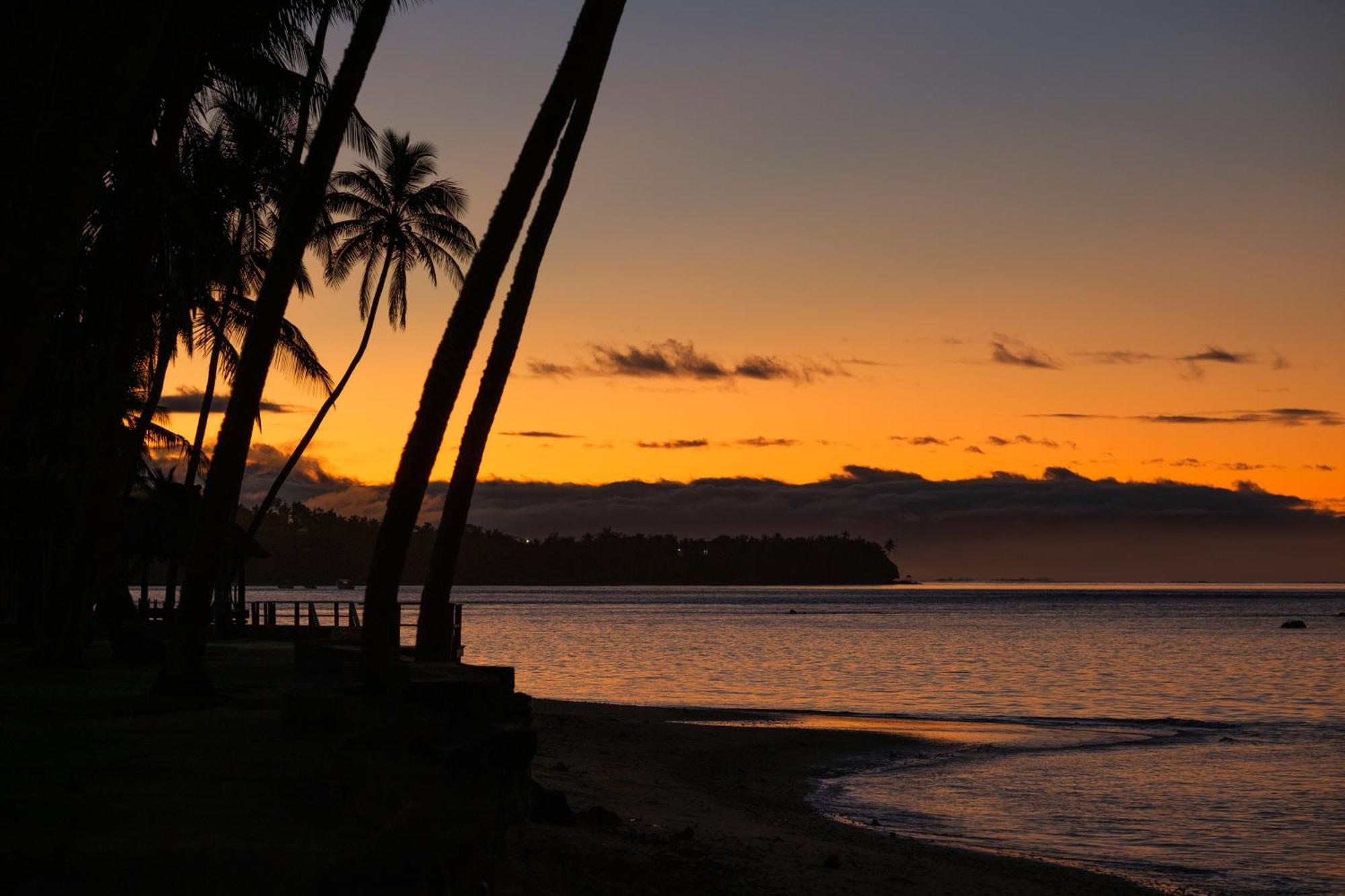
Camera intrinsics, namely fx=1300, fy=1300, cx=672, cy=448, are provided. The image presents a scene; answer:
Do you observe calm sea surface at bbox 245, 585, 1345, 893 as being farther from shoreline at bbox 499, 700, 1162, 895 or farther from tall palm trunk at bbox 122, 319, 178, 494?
tall palm trunk at bbox 122, 319, 178, 494

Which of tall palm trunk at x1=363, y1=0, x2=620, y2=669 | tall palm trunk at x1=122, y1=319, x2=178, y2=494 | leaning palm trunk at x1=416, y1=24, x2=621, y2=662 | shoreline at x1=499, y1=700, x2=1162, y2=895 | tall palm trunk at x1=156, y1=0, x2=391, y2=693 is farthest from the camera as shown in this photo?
tall palm trunk at x1=122, y1=319, x2=178, y2=494

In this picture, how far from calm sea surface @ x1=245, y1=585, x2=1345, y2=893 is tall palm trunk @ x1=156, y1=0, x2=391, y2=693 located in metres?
8.90

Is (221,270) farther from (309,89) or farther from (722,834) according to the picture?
(722,834)

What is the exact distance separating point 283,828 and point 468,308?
8.27m

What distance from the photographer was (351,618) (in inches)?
1578

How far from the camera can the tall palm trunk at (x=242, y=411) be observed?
16.0 metres

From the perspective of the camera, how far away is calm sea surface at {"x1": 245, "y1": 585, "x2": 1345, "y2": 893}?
1681 centimetres

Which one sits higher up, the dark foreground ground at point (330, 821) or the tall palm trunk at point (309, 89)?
the tall palm trunk at point (309, 89)

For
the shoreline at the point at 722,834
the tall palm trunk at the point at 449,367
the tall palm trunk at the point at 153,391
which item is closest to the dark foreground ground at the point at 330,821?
the shoreline at the point at 722,834

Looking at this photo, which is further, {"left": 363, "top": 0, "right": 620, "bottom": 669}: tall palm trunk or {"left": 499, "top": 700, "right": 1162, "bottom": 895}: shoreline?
{"left": 363, "top": 0, "right": 620, "bottom": 669}: tall palm trunk

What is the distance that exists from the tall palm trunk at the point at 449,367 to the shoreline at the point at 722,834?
329cm

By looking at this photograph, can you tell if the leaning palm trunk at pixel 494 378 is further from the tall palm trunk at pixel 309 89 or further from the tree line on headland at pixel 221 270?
the tall palm trunk at pixel 309 89

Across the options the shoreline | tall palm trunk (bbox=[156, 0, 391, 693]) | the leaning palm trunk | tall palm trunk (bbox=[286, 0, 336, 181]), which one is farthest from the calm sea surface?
tall palm trunk (bbox=[286, 0, 336, 181])

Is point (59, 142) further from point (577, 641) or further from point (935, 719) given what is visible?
point (577, 641)
